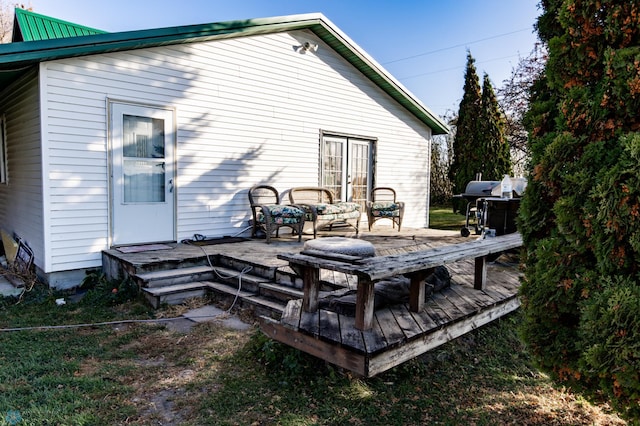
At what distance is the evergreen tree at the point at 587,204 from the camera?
1566 mm

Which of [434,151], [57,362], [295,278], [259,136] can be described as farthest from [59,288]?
[434,151]

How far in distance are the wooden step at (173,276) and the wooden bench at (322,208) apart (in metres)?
1.90

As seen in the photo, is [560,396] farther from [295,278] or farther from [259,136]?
[259,136]

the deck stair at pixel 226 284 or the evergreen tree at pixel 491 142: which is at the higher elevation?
the evergreen tree at pixel 491 142

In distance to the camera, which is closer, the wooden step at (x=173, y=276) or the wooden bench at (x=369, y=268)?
the wooden bench at (x=369, y=268)

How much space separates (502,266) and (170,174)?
4255 millimetres

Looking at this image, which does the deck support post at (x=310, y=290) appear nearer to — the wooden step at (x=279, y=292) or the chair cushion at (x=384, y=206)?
the wooden step at (x=279, y=292)

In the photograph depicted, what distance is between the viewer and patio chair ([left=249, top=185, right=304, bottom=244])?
5672 millimetres

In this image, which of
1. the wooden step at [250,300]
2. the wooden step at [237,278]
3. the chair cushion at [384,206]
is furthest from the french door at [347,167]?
the wooden step at [250,300]

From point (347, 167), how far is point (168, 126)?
135 inches

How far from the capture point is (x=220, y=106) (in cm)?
586

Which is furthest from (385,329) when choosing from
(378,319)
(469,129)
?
(469,129)

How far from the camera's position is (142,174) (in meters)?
5.13

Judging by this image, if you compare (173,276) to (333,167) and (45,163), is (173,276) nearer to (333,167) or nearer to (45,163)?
(45,163)
